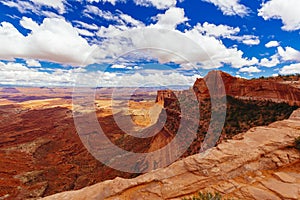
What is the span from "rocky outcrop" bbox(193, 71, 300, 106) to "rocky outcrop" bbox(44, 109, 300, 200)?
16286mm

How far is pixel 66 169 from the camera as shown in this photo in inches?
1127

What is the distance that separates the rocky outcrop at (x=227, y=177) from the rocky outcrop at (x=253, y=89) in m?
16.3

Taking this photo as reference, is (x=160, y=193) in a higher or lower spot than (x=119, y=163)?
higher

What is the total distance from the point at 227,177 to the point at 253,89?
21903mm

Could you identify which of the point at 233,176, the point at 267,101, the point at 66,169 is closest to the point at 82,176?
the point at 66,169

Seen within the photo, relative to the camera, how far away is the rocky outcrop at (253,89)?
20.0 m

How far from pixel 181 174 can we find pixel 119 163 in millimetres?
21681

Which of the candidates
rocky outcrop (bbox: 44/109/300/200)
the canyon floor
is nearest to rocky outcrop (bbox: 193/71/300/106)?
the canyon floor

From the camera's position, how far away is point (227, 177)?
19.0 feet

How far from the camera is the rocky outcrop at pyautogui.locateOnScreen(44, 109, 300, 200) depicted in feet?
17.2

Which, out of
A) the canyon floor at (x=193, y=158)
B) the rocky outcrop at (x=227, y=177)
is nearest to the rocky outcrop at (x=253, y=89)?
the canyon floor at (x=193, y=158)

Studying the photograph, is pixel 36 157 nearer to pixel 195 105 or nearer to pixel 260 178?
pixel 195 105

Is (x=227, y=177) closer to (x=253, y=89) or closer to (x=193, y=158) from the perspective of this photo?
(x=193, y=158)

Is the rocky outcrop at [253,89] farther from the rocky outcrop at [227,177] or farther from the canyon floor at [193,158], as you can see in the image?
the rocky outcrop at [227,177]
